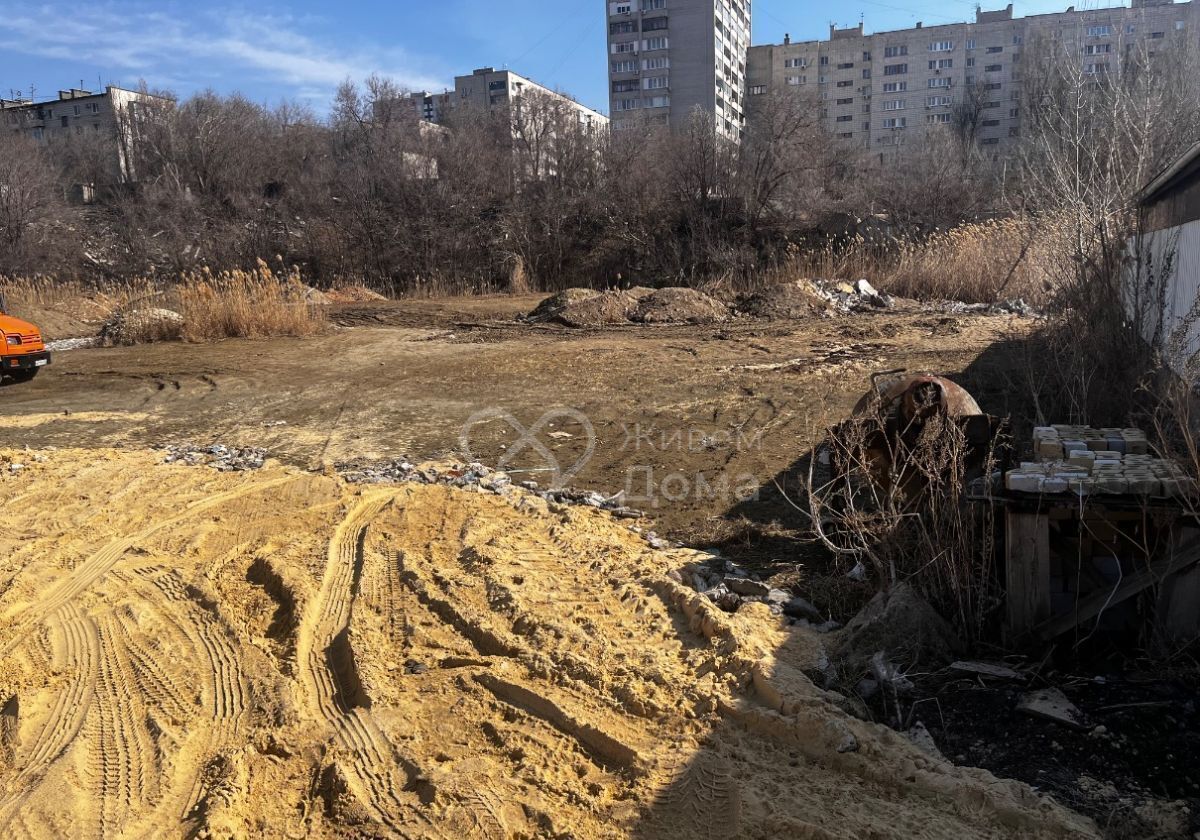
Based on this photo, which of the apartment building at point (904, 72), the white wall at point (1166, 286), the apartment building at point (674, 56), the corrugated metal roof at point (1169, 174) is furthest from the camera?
the apartment building at point (674, 56)

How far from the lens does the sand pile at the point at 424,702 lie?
3.08 m

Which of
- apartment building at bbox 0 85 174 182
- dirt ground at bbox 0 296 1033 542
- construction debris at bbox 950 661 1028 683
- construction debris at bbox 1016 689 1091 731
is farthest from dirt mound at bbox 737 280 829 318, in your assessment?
apartment building at bbox 0 85 174 182

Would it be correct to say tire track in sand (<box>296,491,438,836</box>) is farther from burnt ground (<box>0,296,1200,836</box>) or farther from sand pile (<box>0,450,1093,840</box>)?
burnt ground (<box>0,296,1200,836</box>)

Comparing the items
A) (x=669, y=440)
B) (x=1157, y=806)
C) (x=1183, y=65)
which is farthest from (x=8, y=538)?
(x=1183, y=65)

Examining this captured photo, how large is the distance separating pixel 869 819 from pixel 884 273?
19789 millimetres

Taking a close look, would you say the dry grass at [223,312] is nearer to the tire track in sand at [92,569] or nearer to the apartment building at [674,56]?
the tire track in sand at [92,569]

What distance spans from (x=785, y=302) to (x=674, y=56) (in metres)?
71.6

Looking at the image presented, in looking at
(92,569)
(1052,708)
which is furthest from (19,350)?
(1052,708)

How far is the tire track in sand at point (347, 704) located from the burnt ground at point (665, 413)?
220cm

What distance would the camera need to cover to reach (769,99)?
106 ft

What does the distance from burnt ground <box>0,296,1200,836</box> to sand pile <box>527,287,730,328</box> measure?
66 cm

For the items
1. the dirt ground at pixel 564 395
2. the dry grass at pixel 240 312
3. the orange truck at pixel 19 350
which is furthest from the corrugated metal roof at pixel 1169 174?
the orange truck at pixel 19 350

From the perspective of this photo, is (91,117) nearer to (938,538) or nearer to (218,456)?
(218,456)

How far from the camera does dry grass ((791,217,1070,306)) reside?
1817 cm
